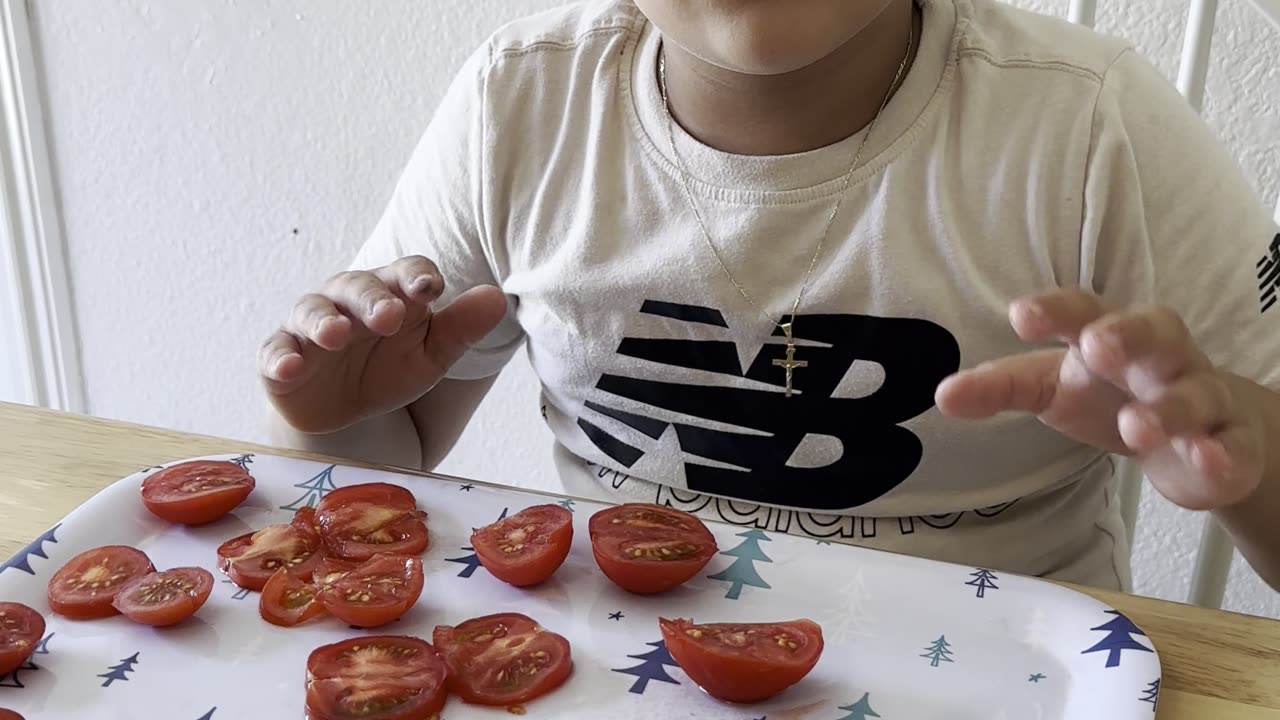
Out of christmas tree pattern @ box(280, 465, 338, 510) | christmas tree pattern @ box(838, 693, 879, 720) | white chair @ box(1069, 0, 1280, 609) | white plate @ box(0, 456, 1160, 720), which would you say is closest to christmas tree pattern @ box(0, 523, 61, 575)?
white plate @ box(0, 456, 1160, 720)

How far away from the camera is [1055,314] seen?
44 centimetres

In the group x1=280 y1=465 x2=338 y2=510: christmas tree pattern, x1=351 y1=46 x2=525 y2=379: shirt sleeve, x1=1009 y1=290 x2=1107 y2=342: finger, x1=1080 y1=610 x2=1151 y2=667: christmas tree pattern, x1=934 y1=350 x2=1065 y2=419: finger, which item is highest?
x1=351 y1=46 x2=525 y2=379: shirt sleeve

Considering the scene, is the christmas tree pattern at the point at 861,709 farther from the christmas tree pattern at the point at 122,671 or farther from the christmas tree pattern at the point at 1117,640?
the christmas tree pattern at the point at 122,671

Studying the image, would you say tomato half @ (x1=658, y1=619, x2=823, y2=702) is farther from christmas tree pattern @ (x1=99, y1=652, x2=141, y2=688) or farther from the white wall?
the white wall

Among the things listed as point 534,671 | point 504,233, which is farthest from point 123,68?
point 534,671

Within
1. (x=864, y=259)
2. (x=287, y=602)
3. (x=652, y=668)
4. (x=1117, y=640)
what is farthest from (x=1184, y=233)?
(x=287, y=602)

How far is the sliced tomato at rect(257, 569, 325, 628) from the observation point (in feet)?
1.65

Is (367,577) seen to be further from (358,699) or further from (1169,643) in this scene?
(1169,643)

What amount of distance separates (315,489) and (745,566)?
221mm

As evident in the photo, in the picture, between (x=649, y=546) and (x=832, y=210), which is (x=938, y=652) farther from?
(x=832, y=210)

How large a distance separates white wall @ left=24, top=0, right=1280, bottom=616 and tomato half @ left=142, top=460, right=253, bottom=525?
657 mm

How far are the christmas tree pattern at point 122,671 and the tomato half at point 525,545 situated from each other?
15 centimetres

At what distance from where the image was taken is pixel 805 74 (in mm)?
676

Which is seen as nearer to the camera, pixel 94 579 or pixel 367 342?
pixel 94 579
